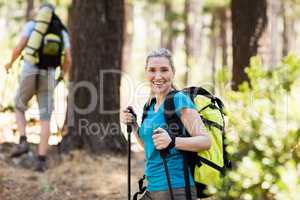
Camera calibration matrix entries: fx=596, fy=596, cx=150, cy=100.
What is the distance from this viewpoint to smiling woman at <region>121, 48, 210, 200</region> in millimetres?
3617

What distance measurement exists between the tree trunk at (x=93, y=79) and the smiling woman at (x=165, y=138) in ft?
14.7

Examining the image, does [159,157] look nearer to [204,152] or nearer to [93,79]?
[204,152]

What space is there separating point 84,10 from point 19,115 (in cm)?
178

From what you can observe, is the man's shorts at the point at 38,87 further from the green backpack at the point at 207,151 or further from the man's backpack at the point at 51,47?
the green backpack at the point at 207,151

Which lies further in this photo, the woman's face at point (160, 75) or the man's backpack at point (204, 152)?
the woman's face at point (160, 75)

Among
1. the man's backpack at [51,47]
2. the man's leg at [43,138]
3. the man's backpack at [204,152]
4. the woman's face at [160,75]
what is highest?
the man's backpack at [51,47]

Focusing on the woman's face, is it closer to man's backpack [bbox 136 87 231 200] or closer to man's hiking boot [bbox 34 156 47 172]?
man's backpack [bbox 136 87 231 200]

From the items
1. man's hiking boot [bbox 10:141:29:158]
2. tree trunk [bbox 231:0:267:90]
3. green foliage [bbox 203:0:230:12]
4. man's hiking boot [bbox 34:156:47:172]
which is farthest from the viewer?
green foliage [bbox 203:0:230:12]

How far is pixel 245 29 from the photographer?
8320mm

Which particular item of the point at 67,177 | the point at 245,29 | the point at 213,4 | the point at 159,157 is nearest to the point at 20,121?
the point at 67,177

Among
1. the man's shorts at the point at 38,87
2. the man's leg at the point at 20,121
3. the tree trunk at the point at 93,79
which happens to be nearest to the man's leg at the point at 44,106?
the man's shorts at the point at 38,87

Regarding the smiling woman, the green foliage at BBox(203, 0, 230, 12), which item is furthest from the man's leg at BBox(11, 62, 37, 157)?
the green foliage at BBox(203, 0, 230, 12)

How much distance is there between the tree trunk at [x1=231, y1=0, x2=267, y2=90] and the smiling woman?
14.8 feet

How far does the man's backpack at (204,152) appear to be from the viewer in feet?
12.1
